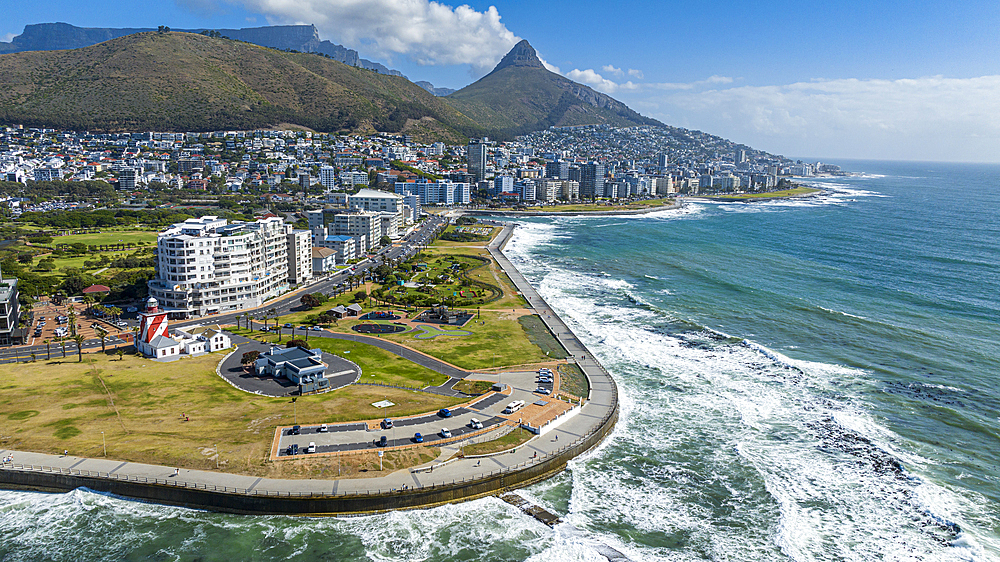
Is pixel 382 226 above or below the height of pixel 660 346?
above

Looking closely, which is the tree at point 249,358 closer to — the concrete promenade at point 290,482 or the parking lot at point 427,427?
the parking lot at point 427,427

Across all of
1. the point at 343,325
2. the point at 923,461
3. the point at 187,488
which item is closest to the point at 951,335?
the point at 923,461

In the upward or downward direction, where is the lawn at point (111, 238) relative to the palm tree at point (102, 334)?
upward

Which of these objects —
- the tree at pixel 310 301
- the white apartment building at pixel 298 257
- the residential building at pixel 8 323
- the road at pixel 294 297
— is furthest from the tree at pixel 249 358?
the white apartment building at pixel 298 257

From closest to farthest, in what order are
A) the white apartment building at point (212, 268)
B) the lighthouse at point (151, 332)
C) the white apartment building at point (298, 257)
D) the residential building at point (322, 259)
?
the lighthouse at point (151, 332), the white apartment building at point (212, 268), the white apartment building at point (298, 257), the residential building at point (322, 259)

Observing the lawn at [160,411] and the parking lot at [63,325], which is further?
the parking lot at [63,325]

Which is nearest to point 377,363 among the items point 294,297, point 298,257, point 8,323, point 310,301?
point 310,301

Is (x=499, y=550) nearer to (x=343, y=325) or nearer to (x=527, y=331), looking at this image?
(x=527, y=331)
